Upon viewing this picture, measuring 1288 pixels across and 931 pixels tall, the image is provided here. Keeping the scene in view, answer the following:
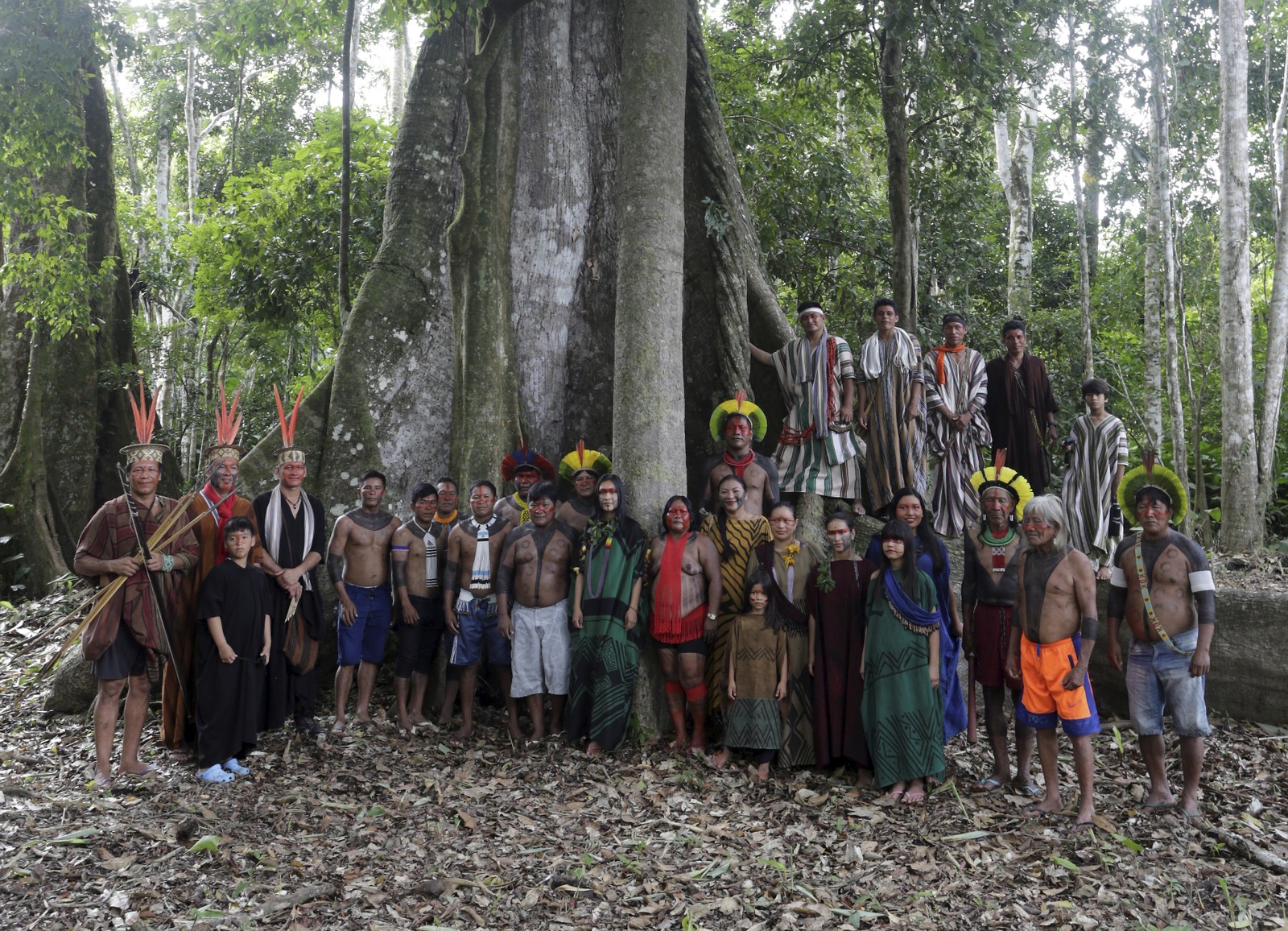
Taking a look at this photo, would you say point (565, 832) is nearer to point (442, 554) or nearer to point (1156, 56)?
point (442, 554)

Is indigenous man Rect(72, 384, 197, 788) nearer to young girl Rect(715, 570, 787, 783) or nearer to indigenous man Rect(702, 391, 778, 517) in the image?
young girl Rect(715, 570, 787, 783)

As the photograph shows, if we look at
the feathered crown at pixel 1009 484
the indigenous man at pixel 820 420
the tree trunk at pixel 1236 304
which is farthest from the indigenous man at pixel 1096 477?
the tree trunk at pixel 1236 304

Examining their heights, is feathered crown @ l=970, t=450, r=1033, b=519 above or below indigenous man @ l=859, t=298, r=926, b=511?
below

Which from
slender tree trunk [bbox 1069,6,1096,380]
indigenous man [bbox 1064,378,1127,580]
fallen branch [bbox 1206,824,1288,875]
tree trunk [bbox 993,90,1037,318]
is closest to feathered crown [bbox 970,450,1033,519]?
indigenous man [bbox 1064,378,1127,580]

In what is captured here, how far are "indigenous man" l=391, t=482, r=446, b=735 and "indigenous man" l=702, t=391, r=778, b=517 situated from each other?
1969 mm

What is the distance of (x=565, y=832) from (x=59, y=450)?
324 inches

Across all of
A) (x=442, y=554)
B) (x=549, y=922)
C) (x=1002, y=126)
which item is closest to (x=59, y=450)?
(x=442, y=554)

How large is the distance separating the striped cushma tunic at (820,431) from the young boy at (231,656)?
3.78 metres

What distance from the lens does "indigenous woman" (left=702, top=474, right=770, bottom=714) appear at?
19.7ft

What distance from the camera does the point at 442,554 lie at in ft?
21.3

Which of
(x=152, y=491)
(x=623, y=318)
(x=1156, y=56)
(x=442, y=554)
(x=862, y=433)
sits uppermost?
(x=1156, y=56)

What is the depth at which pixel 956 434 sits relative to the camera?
23.8 feet

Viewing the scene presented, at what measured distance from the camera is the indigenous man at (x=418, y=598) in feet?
20.9

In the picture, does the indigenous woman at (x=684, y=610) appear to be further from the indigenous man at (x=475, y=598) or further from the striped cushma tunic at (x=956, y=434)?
the striped cushma tunic at (x=956, y=434)
